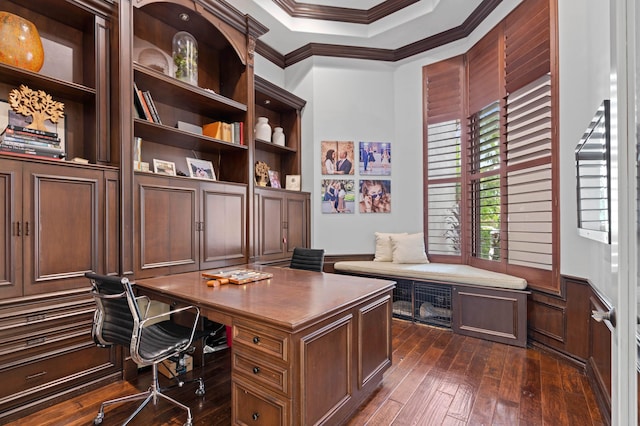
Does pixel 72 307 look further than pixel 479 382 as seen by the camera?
No

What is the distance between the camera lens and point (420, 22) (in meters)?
3.94

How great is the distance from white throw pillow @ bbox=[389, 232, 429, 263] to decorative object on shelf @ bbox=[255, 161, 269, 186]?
196cm

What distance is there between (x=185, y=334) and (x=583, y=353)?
3165 millimetres

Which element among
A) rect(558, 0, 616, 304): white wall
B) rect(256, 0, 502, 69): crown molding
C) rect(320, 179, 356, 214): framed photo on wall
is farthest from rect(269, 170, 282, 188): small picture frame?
rect(558, 0, 616, 304): white wall

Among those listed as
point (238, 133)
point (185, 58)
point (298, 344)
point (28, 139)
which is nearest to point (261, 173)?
point (238, 133)

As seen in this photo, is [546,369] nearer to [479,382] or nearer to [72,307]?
[479,382]

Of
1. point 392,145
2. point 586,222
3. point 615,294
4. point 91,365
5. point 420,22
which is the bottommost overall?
point 91,365

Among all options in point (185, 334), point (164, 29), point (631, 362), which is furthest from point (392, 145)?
point (631, 362)

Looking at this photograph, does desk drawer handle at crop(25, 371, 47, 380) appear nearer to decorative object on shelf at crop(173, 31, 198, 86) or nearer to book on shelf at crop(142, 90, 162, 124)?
book on shelf at crop(142, 90, 162, 124)

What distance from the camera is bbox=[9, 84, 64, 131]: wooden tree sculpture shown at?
218 cm

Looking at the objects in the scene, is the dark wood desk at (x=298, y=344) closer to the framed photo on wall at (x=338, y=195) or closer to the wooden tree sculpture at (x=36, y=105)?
the wooden tree sculpture at (x=36, y=105)

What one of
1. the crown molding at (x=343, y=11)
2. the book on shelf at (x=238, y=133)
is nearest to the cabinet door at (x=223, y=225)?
the book on shelf at (x=238, y=133)

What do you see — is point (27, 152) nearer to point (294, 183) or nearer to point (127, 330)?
point (127, 330)

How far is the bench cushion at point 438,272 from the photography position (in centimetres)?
321
